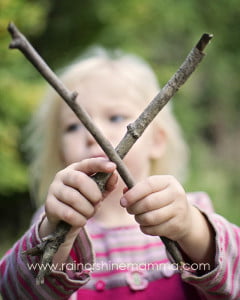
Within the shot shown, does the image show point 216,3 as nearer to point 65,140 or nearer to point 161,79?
point 161,79

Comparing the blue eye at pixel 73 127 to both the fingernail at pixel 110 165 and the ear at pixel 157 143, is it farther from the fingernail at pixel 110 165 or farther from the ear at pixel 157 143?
the fingernail at pixel 110 165

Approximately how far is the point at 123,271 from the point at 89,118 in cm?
71

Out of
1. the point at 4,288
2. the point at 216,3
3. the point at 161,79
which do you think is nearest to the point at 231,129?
the point at 216,3

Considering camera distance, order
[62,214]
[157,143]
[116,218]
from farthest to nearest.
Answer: [157,143], [116,218], [62,214]

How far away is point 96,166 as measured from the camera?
2.49 feet

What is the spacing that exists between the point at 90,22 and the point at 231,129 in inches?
238

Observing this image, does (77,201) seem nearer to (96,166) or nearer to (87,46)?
(96,166)

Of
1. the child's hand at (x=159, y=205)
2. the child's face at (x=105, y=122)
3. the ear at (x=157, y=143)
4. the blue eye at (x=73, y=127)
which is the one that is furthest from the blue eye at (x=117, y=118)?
the child's hand at (x=159, y=205)

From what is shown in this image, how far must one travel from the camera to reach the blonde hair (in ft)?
5.77

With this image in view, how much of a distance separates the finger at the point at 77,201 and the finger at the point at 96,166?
39 mm

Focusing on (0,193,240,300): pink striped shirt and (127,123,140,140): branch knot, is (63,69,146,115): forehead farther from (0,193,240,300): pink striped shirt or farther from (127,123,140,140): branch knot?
(127,123,140,140): branch knot

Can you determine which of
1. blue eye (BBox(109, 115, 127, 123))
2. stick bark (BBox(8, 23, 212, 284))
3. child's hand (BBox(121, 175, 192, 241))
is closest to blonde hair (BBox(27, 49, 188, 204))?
blue eye (BBox(109, 115, 127, 123))

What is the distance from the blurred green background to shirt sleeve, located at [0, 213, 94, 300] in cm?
68

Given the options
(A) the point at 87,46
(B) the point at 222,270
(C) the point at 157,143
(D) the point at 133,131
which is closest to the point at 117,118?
(C) the point at 157,143
